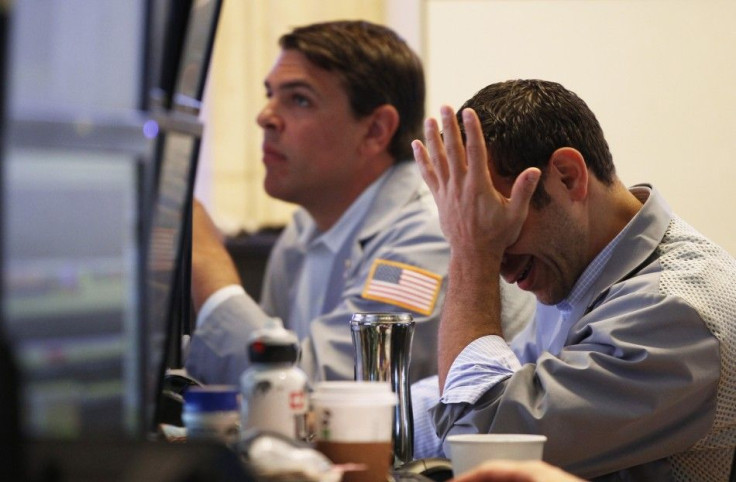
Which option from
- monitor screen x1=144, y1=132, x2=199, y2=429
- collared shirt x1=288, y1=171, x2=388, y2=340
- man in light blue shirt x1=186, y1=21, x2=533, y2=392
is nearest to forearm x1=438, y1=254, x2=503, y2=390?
monitor screen x1=144, y1=132, x2=199, y2=429

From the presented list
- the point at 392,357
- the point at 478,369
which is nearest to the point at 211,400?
the point at 392,357

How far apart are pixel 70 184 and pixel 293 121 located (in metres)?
1.76

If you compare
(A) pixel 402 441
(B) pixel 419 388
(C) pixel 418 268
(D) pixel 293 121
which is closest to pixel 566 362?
(A) pixel 402 441

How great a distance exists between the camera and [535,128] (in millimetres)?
1507

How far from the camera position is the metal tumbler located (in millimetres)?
1260

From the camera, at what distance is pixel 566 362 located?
1.37m

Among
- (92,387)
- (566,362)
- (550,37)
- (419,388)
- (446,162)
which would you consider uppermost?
(550,37)

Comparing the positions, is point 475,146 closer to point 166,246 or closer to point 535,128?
point 535,128

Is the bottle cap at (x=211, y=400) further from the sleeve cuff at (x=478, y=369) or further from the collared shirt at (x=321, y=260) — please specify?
the collared shirt at (x=321, y=260)

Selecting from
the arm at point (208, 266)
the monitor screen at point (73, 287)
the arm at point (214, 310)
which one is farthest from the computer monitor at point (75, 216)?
the arm at point (208, 266)

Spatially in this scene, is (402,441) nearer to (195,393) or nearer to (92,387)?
(195,393)

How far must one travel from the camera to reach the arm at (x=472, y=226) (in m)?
1.46

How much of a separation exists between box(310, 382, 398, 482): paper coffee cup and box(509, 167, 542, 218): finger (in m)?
0.60

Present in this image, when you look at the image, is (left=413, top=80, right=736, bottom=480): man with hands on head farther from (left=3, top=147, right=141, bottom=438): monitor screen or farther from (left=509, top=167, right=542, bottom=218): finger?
(left=3, top=147, right=141, bottom=438): monitor screen
